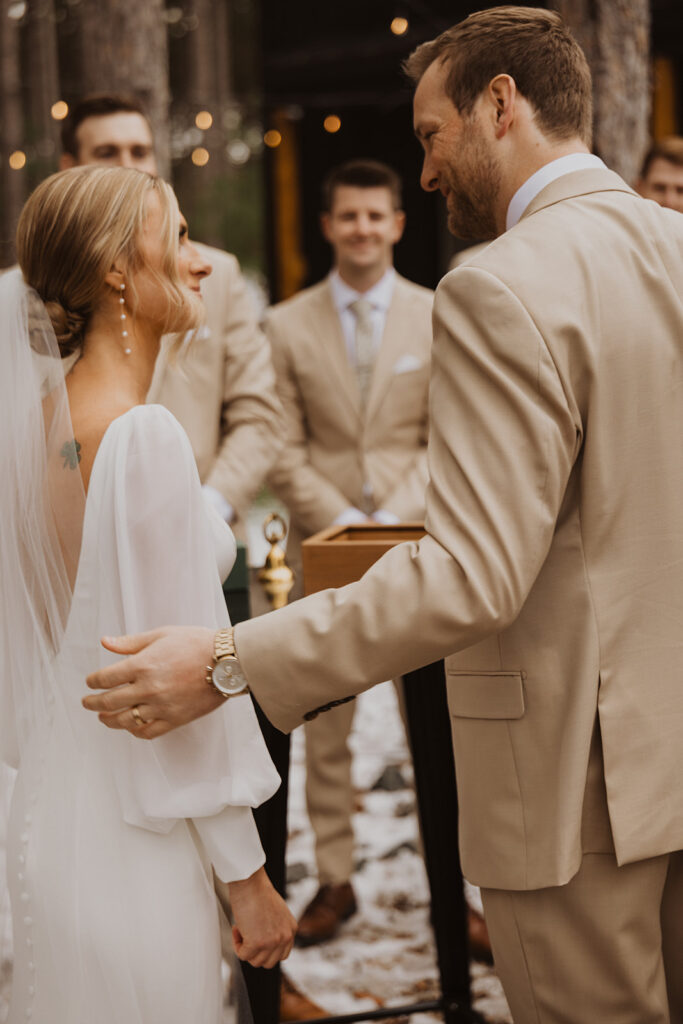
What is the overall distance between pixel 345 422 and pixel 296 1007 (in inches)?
81.7

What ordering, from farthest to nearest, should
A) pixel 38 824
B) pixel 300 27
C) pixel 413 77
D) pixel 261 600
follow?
1. pixel 300 27
2. pixel 261 600
3. pixel 413 77
4. pixel 38 824

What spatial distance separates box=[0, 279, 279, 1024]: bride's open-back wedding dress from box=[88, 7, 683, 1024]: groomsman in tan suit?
0.51 feet

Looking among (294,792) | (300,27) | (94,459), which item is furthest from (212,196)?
(94,459)

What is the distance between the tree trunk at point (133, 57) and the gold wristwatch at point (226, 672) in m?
4.66

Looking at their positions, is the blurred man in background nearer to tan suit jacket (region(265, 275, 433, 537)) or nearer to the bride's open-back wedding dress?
tan suit jacket (region(265, 275, 433, 537))

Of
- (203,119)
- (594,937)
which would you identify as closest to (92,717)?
(594,937)

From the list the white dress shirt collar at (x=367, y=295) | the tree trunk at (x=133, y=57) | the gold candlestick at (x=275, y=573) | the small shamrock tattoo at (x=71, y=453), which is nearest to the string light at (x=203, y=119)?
the tree trunk at (x=133, y=57)

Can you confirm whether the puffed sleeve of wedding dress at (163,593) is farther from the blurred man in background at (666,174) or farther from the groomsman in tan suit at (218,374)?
the blurred man in background at (666,174)

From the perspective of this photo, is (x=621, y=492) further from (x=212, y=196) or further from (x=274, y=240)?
(x=212, y=196)

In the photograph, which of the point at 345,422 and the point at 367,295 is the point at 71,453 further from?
the point at 367,295

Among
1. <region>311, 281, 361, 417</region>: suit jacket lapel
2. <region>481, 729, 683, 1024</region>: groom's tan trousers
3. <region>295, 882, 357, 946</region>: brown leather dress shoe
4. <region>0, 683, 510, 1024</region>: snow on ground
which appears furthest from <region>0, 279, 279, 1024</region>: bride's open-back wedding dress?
<region>311, 281, 361, 417</region>: suit jacket lapel

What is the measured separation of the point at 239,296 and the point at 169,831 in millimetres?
2484

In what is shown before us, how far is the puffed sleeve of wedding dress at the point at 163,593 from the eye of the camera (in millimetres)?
1877

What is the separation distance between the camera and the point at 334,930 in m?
3.85
